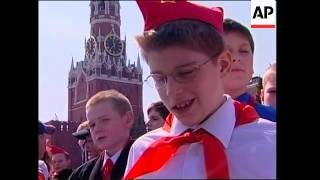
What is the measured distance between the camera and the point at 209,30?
174cm

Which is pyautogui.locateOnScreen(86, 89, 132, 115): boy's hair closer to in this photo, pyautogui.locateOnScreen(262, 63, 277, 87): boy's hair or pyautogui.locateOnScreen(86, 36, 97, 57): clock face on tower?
pyautogui.locateOnScreen(262, 63, 277, 87): boy's hair

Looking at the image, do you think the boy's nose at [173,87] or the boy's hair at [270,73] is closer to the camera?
the boy's nose at [173,87]

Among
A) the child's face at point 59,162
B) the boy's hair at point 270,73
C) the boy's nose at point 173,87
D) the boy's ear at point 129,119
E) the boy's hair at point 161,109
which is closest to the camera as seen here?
the boy's nose at point 173,87

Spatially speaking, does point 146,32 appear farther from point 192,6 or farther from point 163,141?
point 163,141

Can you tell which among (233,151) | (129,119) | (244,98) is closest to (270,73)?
(244,98)

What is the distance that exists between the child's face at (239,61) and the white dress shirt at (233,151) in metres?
1.02

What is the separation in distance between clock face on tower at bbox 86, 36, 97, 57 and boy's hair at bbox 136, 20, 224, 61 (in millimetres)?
71800

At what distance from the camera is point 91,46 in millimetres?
74188

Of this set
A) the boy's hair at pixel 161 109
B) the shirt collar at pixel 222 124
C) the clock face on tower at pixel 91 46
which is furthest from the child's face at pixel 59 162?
the clock face on tower at pixel 91 46

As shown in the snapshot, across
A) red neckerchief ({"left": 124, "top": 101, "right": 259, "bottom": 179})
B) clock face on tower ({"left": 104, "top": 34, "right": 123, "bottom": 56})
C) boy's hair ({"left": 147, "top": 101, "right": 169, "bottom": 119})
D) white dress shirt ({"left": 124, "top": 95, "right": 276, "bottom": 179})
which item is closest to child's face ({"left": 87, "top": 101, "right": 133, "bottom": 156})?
boy's hair ({"left": 147, "top": 101, "right": 169, "bottom": 119})

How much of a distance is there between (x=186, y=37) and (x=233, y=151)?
0.40 m

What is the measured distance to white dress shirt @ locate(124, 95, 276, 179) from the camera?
168 cm

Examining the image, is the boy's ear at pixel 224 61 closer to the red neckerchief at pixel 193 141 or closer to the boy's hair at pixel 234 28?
the red neckerchief at pixel 193 141

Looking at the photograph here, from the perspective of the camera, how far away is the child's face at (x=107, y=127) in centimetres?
355
